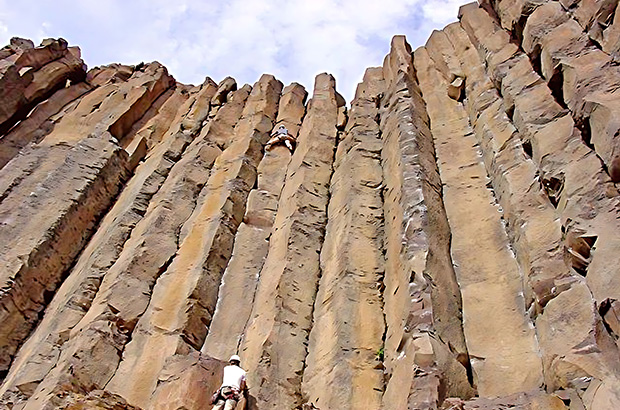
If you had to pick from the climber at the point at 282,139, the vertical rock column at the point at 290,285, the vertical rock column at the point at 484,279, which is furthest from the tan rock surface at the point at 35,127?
the vertical rock column at the point at 484,279

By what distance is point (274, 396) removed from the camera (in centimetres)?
778

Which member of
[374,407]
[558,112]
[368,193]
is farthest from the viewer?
[368,193]

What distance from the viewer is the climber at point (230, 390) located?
7188 mm

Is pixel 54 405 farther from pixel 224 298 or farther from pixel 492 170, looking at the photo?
pixel 492 170

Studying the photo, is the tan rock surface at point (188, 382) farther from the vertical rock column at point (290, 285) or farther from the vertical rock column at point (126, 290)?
the vertical rock column at point (126, 290)

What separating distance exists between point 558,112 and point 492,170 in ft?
4.31

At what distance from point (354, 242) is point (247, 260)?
→ 194 cm

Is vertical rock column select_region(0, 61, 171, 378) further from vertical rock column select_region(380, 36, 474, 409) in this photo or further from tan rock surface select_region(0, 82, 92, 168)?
vertical rock column select_region(380, 36, 474, 409)

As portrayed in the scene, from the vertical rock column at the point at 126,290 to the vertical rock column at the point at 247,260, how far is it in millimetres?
1134

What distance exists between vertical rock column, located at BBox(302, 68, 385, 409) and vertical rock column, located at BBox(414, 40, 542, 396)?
119 centimetres

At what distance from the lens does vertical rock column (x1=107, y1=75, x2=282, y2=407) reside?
28.0 feet

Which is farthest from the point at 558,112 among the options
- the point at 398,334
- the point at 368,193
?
the point at 398,334

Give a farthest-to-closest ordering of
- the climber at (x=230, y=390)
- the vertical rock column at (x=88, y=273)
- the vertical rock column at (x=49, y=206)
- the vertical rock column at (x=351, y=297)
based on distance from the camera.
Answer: the vertical rock column at (x=49, y=206) → the vertical rock column at (x=88, y=273) → the vertical rock column at (x=351, y=297) → the climber at (x=230, y=390)

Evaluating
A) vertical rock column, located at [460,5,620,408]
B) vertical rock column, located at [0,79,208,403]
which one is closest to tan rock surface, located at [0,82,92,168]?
vertical rock column, located at [0,79,208,403]
